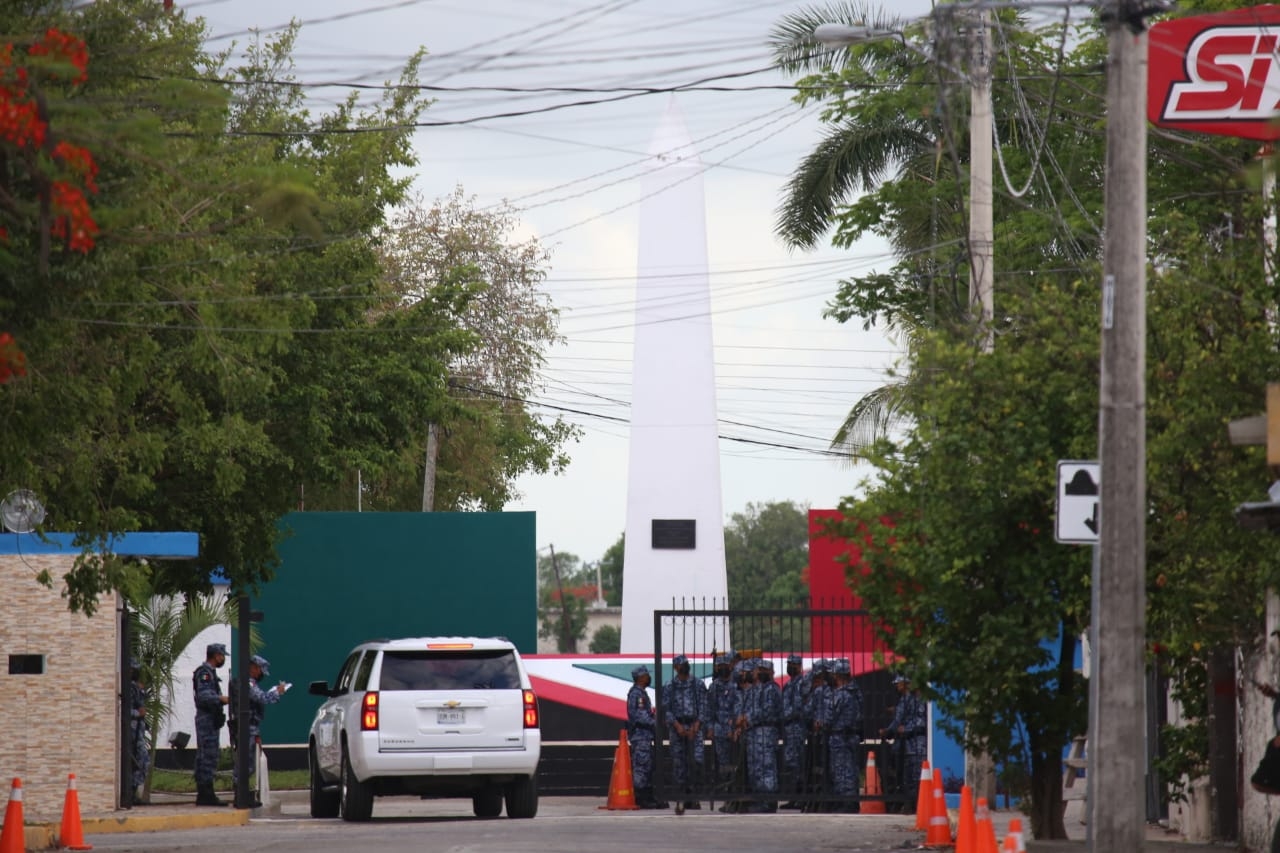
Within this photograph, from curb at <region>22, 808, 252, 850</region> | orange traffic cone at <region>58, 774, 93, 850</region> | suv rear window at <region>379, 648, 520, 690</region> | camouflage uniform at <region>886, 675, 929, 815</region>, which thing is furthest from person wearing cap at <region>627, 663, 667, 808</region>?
orange traffic cone at <region>58, 774, 93, 850</region>

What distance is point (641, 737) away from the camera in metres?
25.3

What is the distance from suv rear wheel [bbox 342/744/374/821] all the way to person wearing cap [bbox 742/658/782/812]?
5229 mm

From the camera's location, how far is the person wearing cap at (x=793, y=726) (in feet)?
76.3

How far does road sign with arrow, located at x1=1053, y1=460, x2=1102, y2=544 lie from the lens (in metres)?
12.7

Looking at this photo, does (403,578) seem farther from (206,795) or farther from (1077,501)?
(1077,501)

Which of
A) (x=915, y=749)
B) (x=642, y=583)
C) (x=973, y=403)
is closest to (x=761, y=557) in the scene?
(x=642, y=583)

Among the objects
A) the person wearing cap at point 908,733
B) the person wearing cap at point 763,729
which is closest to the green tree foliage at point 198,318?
the person wearing cap at point 763,729

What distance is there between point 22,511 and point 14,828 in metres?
3.91

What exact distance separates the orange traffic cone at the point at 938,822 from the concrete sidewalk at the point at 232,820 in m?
0.55

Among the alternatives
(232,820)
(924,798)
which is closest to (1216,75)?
(924,798)

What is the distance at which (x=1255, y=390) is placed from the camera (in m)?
13.5

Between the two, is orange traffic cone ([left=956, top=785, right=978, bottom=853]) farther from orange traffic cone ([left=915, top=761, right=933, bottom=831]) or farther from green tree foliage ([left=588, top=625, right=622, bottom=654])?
green tree foliage ([left=588, top=625, right=622, bottom=654])

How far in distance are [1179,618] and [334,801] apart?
36.5 ft

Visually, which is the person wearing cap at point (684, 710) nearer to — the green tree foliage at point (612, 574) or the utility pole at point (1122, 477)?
the utility pole at point (1122, 477)
